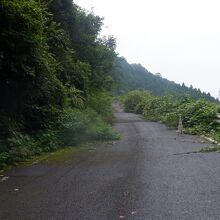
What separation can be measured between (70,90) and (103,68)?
1464 centimetres

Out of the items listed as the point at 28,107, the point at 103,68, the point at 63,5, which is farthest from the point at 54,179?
the point at 103,68

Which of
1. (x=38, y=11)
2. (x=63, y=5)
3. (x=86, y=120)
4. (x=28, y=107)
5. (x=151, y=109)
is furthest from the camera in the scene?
(x=151, y=109)

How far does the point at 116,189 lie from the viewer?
8.07 m

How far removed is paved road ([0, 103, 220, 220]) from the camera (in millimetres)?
6504

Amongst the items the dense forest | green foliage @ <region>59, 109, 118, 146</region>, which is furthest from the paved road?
green foliage @ <region>59, 109, 118, 146</region>

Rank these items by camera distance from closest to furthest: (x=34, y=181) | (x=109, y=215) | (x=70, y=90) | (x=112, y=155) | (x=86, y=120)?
(x=109, y=215)
(x=34, y=181)
(x=112, y=155)
(x=86, y=120)
(x=70, y=90)

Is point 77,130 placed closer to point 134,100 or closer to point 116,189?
point 116,189

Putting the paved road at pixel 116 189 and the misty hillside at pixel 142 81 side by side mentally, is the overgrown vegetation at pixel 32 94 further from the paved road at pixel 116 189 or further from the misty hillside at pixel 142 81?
the misty hillside at pixel 142 81

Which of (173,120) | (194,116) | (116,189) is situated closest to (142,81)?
(173,120)

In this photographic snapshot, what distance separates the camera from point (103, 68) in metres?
34.8

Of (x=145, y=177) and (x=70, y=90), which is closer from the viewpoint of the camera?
(x=145, y=177)

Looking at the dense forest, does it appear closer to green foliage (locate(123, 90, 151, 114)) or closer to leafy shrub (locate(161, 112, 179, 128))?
leafy shrub (locate(161, 112, 179, 128))

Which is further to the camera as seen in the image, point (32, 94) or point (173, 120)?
point (173, 120)

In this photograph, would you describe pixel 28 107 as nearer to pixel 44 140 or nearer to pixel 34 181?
pixel 44 140
